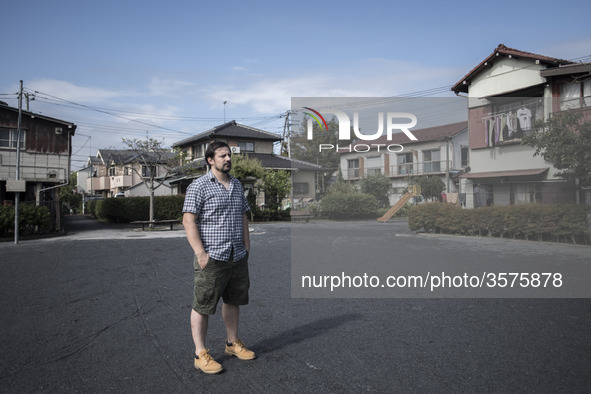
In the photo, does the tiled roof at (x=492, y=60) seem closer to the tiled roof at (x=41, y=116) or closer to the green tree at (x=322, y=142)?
the green tree at (x=322, y=142)

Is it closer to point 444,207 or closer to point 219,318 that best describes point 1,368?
point 219,318

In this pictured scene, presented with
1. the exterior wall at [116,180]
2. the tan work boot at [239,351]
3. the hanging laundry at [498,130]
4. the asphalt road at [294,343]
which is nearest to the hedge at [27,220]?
the asphalt road at [294,343]

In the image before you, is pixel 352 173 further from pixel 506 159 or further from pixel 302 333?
pixel 506 159

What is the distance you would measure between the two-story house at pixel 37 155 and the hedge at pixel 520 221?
16.9m

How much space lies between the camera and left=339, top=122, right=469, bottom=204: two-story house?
7082mm

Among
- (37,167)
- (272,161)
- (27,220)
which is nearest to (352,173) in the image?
Answer: (27,220)

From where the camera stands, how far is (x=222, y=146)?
338 centimetres

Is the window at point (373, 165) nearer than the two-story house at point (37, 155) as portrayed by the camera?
Yes

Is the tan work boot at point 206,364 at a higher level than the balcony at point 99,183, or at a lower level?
lower

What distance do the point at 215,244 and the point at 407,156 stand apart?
5289 millimetres

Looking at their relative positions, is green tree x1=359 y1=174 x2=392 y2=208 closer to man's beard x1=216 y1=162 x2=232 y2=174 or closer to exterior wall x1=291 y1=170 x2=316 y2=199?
exterior wall x1=291 y1=170 x2=316 y2=199

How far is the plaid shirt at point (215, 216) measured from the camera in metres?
3.22

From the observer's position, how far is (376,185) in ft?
25.6

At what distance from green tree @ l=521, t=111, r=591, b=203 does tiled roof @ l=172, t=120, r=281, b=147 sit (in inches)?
1002
